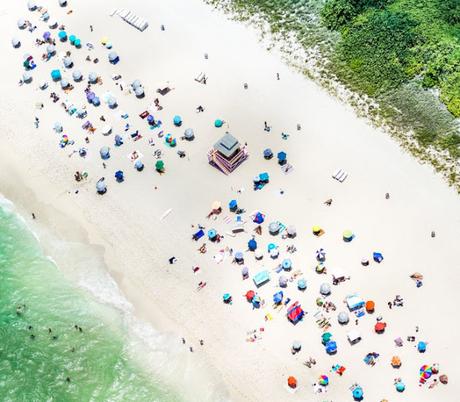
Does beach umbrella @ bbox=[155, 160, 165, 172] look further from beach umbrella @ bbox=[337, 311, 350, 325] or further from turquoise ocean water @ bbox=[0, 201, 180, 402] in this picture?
beach umbrella @ bbox=[337, 311, 350, 325]

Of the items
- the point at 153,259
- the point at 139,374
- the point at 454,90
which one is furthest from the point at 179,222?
the point at 454,90

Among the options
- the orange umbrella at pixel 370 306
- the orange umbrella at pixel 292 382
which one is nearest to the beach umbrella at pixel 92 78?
the orange umbrella at pixel 370 306

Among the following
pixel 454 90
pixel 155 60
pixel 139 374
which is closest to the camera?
pixel 139 374

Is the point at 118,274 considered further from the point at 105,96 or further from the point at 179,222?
the point at 105,96

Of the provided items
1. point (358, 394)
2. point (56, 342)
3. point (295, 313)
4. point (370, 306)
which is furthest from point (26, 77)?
point (358, 394)

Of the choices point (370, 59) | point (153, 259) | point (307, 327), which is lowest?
point (153, 259)

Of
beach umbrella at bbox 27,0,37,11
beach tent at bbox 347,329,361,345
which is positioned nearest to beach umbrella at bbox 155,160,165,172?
beach tent at bbox 347,329,361,345
